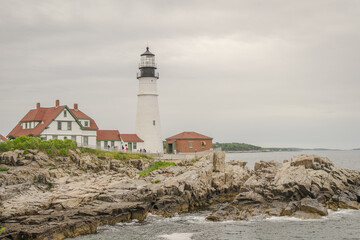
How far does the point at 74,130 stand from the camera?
156ft

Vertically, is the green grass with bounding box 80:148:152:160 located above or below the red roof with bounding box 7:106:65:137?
below

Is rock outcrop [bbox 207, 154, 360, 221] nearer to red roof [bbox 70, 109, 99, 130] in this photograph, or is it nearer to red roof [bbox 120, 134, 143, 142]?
red roof [bbox 120, 134, 143, 142]

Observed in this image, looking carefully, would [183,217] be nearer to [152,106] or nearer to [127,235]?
[127,235]

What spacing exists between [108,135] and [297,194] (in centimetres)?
2875

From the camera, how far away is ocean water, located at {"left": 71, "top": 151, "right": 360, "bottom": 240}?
837 inches

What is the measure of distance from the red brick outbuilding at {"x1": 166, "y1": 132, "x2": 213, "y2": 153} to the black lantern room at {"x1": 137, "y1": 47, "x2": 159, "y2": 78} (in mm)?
8218

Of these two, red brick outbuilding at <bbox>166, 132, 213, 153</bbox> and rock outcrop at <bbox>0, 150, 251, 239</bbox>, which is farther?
red brick outbuilding at <bbox>166, 132, 213, 153</bbox>

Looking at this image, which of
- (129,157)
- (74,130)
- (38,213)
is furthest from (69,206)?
(74,130)

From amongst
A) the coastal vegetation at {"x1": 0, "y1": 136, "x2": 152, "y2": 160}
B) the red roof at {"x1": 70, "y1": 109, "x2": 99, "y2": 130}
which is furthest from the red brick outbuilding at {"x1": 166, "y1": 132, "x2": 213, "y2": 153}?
the coastal vegetation at {"x1": 0, "y1": 136, "x2": 152, "y2": 160}

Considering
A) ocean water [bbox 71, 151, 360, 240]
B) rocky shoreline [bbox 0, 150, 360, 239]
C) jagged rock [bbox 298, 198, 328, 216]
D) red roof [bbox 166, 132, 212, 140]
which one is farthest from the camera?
red roof [bbox 166, 132, 212, 140]

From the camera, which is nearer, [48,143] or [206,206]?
[206,206]

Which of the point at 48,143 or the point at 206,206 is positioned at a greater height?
the point at 48,143

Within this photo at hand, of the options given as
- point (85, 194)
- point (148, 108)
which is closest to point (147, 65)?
point (148, 108)

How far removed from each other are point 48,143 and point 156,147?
603 inches
